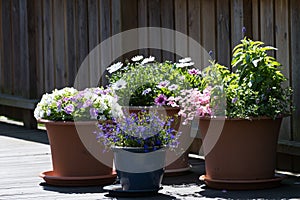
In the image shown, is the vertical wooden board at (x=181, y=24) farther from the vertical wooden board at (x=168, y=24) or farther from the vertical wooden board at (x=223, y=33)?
the vertical wooden board at (x=223, y=33)

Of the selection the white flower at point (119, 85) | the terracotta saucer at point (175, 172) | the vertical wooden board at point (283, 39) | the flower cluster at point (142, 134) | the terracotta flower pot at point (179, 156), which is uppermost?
the vertical wooden board at point (283, 39)

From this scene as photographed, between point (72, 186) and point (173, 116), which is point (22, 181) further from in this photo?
point (173, 116)

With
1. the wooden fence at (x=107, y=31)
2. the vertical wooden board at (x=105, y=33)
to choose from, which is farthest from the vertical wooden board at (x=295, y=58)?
the vertical wooden board at (x=105, y=33)

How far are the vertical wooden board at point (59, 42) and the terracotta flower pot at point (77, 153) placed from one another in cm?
300

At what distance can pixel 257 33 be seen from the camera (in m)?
6.25

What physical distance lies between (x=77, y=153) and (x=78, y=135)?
123mm

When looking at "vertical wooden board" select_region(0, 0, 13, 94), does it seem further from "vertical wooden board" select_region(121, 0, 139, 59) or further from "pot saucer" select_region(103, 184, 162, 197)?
"pot saucer" select_region(103, 184, 162, 197)

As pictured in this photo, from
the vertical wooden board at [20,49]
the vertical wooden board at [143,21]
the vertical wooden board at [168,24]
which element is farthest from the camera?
the vertical wooden board at [20,49]

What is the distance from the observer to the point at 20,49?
30.7 feet

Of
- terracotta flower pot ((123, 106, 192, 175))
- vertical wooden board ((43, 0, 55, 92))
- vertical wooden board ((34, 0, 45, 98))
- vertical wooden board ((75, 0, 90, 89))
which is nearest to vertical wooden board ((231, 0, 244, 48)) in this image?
terracotta flower pot ((123, 106, 192, 175))

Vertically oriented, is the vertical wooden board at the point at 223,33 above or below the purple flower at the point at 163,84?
above

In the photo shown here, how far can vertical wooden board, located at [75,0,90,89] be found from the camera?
26.9ft

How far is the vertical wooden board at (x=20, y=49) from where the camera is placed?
9234 millimetres

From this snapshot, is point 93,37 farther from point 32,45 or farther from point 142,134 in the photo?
point 142,134
